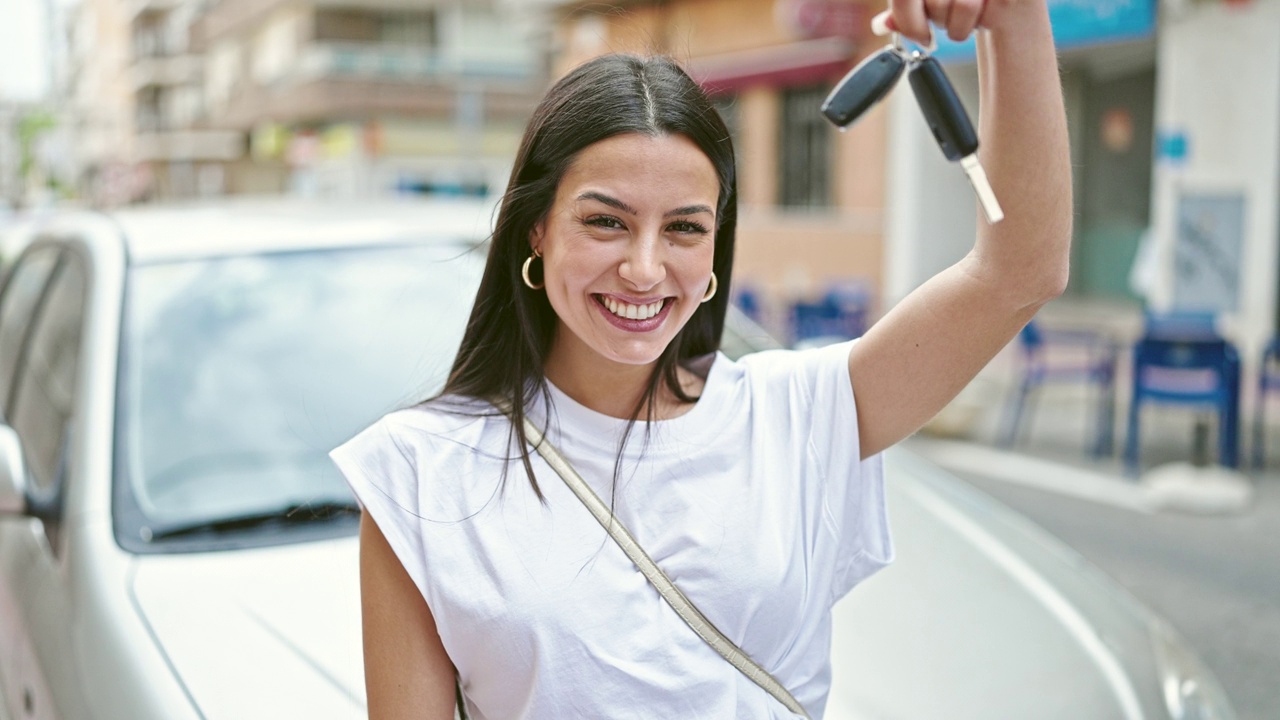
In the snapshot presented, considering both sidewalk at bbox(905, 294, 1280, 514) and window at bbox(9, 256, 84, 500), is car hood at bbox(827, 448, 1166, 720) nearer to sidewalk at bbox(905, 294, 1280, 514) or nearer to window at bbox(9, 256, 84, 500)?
window at bbox(9, 256, 84, 500)

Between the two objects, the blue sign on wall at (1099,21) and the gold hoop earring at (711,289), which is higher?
the blue sign on wall at (1099,21)

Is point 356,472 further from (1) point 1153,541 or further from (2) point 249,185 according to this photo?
(2) point 249,185

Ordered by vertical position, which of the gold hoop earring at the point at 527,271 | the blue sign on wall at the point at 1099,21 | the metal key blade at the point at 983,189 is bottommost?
the gold hoop earring at the point at 527,271

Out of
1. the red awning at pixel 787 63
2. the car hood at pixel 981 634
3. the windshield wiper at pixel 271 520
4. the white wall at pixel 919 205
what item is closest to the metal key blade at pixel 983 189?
the car hood at pixel 981 634

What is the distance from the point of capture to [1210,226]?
1103cm

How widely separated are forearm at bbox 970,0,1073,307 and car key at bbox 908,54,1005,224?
2 cm

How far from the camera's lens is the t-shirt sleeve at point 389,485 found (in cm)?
138

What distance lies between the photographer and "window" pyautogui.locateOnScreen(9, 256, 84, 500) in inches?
107

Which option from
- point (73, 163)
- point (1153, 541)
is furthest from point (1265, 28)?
point (73, 163)

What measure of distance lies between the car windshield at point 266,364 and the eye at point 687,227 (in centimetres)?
111

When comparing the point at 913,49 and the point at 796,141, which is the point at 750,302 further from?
the point at 913,49

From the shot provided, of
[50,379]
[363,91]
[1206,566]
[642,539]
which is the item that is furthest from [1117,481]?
[363,91]

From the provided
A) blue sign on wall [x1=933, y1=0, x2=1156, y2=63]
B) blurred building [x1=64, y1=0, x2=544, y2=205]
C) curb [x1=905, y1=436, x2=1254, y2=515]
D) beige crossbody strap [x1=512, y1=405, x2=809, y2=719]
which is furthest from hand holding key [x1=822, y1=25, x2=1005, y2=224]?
blurred building [x1=64, y1=0, x2=544, y2=205]

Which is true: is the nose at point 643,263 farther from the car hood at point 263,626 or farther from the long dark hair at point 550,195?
the car hood at point 263,626
